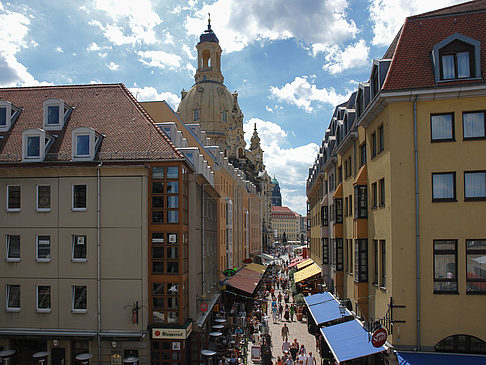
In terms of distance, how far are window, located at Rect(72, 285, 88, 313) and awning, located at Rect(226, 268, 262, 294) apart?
18.3 metres

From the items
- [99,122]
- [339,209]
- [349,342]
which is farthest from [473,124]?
[99,122]

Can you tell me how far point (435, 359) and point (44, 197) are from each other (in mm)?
20081

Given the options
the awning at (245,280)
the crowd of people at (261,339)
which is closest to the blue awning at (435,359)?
the crowd of people at (261,339)

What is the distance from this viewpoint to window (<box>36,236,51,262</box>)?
25.2 meters

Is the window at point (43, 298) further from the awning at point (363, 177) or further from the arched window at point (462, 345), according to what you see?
the arched window at point (462, 345)

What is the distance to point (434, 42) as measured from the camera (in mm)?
19297

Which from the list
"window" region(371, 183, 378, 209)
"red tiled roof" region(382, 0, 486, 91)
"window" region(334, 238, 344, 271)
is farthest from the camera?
"window" region(334, 238, 344, 271)

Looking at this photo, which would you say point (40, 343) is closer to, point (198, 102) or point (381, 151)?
point (381, 151)

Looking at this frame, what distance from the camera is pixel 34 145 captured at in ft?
Answer: 84.4

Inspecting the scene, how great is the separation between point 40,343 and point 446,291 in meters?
20.1

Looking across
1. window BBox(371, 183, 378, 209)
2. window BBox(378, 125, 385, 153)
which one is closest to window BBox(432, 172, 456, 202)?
window BBox(378, 125, 385, 153)

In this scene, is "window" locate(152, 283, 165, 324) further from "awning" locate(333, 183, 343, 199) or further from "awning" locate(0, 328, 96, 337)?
"awning" locate(333, 183, 343, 199)

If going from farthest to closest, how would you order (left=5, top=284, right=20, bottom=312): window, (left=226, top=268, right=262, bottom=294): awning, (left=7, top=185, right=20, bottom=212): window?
(left=226, top=268, right=262, bottom=294): awning, (left=7, top=185, right=20, bottom=212): window, (left=5, top=284, right=20, bottom=312): window

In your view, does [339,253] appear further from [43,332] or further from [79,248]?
[43,332]
